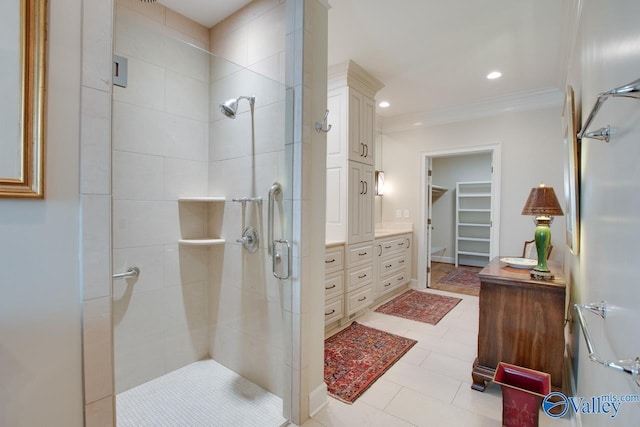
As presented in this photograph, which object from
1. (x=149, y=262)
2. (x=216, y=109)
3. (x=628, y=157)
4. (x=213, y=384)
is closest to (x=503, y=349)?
(x=628, y=157)

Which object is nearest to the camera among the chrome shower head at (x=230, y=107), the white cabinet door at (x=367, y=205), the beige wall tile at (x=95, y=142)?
the beige wall tile at (x=95, y=142)

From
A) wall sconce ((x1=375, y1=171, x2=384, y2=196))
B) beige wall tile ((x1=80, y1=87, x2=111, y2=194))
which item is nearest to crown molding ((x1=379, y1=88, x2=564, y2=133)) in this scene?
wall sconce ((x1=375, y1=171, x2=384, y2=196))

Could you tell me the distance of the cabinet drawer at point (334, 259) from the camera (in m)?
2.79

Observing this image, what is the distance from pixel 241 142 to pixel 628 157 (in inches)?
74.6

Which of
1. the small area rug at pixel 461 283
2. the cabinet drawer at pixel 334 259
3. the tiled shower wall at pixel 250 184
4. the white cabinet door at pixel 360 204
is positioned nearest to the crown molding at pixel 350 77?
the white cabinet door at pixel 360 204

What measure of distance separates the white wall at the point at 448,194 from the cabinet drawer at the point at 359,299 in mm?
3996

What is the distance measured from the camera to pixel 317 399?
1.78 meters

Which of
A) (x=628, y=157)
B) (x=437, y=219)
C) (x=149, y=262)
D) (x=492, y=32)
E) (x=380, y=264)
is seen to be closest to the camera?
(x=628, y=157)

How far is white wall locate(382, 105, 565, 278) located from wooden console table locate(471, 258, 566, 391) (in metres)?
1.91

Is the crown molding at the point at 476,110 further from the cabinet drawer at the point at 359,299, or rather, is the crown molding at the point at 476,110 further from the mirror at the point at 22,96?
the mirror at the point at 22,96

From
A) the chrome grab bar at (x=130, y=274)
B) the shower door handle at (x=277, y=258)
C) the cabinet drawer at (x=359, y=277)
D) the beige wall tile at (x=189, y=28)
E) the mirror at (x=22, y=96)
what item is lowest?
the cabinet drawer at (x=359, y=277)

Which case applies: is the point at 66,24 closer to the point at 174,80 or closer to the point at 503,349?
the point at 174,80

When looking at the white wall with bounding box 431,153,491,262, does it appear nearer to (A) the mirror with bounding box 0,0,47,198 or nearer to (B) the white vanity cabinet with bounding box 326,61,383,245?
(B) the white vanity cabinet with bounding box 326,61,383,245

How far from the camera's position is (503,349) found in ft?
6.59
